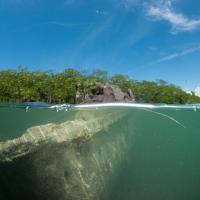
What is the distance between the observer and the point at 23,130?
7988mm

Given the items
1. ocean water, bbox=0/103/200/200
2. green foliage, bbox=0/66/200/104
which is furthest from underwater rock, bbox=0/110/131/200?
green foliage, bbox=0/66/200/104

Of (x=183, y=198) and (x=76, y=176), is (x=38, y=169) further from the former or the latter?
(x=183, y=198)

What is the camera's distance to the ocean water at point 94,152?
7.36 m

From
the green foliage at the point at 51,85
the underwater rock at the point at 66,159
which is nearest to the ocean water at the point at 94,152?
the underwater rock at the point at 66,159

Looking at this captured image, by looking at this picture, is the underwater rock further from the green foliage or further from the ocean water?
the green foliage

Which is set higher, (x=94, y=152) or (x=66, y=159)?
(x=94, y=152)

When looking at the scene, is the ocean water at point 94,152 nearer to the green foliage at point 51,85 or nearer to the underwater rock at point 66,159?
the underwater rock at point 66,159

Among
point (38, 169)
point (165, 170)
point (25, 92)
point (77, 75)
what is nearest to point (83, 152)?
point (38, 169)

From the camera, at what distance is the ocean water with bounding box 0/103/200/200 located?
736 centimetres

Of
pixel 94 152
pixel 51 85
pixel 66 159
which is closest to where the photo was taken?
pixel 66 159

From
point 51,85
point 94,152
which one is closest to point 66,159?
point 94,152

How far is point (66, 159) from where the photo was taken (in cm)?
729

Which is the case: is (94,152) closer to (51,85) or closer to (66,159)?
(66,159)

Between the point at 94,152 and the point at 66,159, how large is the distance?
0.66 metres
